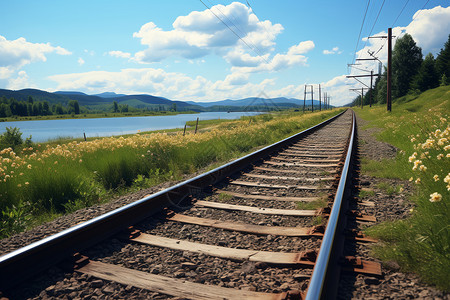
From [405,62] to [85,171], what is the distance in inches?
3263

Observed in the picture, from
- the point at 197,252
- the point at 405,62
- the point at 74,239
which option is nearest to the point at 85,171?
the point at 74,239

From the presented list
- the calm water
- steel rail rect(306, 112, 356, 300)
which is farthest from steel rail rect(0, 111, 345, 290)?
the calm water

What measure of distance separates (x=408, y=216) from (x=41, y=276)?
354 centimetres

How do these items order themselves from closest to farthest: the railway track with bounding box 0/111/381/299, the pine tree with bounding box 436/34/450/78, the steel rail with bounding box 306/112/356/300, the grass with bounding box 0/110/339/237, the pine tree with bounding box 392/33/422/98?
the steel rail with bounding box 306/112/356/300 < the railway track with bounding box 0/111/381/299 < the grass with bounding box 0/110/339/237 < the pine tree with bounding box 436/34/450/78 < the pine tree with bounding box 392/33/422/98

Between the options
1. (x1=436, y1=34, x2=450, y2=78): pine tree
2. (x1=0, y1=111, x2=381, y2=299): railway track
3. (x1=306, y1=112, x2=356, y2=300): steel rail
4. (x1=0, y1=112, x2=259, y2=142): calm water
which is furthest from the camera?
(x1=436, y1=34, x2=450, y2=78): pine tree

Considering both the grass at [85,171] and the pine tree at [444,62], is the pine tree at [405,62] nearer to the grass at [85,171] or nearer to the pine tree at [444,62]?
the pine tree at [444,62]

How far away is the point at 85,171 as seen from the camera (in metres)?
6.30

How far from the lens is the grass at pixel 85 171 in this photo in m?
4.64

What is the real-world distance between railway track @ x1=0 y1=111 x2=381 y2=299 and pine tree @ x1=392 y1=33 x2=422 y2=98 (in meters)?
80.7

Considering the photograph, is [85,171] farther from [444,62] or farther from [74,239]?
[444,62]

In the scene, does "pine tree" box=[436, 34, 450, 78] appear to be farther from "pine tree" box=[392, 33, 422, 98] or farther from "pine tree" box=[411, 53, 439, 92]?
"pine tree" box=[392, 33, 422, 98]

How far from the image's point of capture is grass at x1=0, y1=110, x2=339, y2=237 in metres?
4.64

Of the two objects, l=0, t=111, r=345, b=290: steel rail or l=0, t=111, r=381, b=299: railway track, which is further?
l=0, t=111, r=345, b=290: steel rail

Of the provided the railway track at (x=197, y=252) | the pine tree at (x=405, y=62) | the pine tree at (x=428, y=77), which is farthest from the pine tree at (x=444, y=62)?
the railway track at (x=197, y=252)
